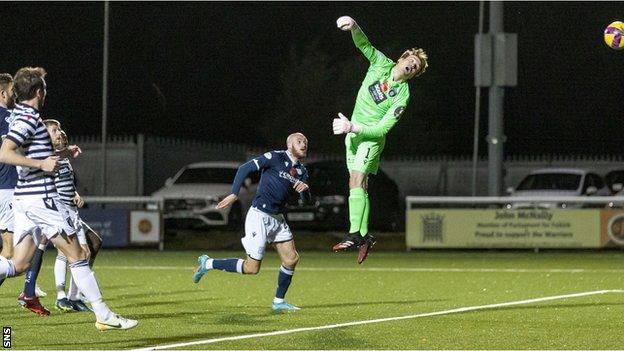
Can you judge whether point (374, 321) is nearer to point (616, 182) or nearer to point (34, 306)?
point (34, 306)

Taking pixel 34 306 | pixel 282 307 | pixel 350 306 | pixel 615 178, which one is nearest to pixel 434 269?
pixel 350 306

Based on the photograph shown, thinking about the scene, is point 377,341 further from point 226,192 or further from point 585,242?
point 226,192

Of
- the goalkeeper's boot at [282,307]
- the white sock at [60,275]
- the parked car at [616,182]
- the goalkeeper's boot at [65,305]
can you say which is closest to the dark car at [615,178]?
the parked car at [616,182]

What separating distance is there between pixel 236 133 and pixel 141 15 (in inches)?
399

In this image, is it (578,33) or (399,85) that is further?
(578,33)

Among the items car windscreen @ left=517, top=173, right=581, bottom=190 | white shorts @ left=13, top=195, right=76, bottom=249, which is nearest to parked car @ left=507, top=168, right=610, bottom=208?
car windscreen @ left=517, top=173, right=581, bottom=190

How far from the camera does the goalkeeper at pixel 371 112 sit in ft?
44.0

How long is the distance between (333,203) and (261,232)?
15670 millimetres

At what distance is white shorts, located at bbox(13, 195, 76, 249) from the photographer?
1105cm

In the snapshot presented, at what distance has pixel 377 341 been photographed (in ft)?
36.9

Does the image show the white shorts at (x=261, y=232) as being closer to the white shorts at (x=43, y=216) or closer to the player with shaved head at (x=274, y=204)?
the player with shaved head at (x=274, y=204)

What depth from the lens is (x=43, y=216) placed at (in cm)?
1105

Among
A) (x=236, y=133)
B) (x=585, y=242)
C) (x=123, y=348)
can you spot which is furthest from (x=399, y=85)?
(x=236, y=133)

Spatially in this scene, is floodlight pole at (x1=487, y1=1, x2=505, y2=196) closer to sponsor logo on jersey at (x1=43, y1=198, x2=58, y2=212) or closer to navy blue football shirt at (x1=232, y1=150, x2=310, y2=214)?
navy blue football shirt at (x1=232, y1=150, x2=310, y2=214)
